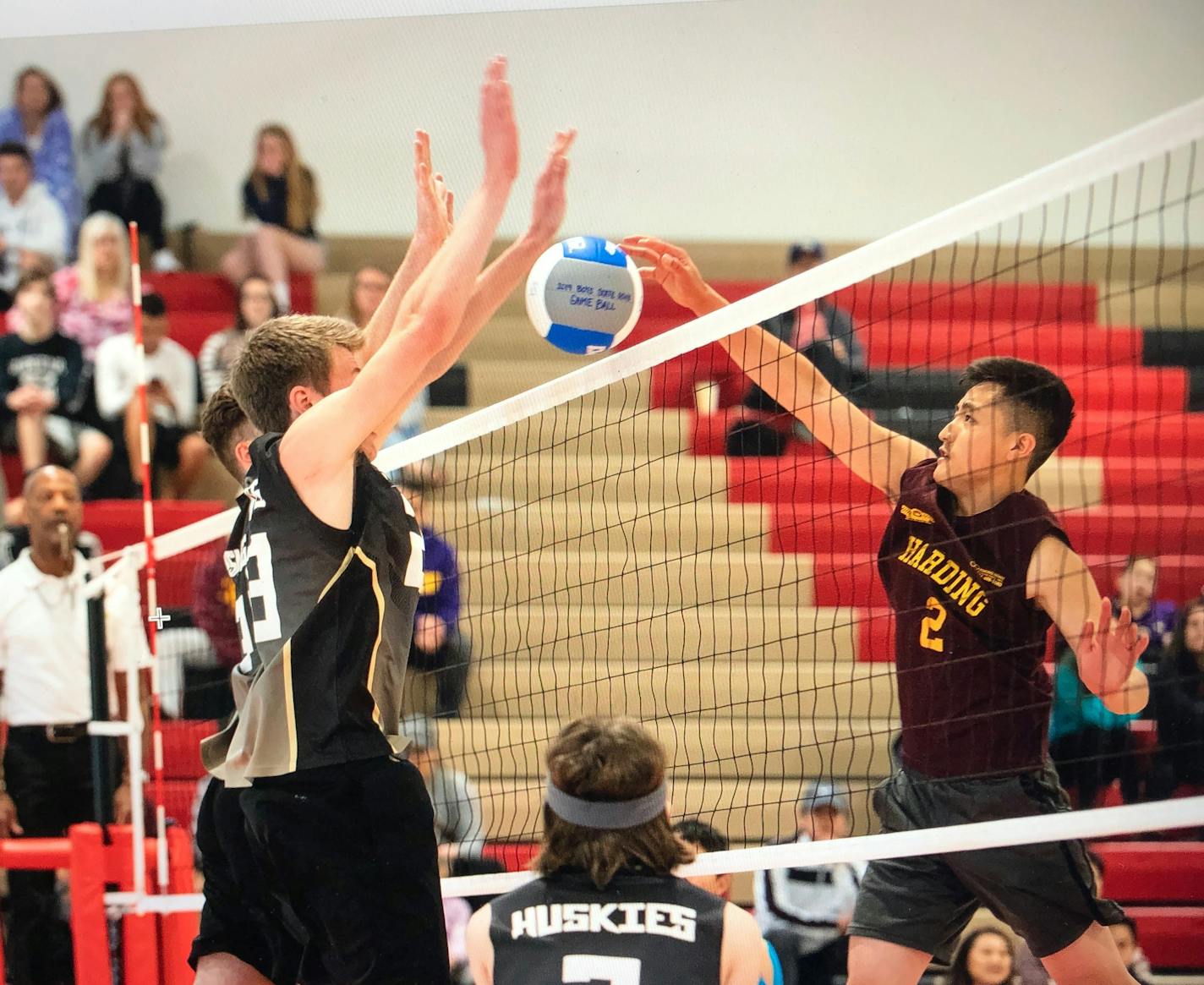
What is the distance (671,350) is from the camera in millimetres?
3680

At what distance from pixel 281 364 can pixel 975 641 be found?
5.98 ft

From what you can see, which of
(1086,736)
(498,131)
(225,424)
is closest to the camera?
(498,131)

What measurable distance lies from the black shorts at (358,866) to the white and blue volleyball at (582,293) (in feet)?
4.61

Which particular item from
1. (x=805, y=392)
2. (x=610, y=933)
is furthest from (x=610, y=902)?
(x=805, y=392)

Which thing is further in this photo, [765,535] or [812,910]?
[765,535]

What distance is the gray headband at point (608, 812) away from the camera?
8.28 ft

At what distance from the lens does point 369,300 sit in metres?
6.96

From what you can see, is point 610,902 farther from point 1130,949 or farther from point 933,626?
point 1130,949

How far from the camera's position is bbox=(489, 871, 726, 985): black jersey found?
243cm

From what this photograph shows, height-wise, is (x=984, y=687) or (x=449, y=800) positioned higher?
(x=984, y=687)

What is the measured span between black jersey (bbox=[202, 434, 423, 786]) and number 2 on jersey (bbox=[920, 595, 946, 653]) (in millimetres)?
1372

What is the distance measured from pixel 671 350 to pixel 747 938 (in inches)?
66.4

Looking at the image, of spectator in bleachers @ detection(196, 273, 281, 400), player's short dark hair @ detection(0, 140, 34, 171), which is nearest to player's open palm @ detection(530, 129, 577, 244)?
spectator in bleachers @ detection(196, 273, 281, 400)

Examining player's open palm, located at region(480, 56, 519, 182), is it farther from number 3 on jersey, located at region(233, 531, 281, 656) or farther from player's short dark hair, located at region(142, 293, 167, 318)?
player's short dark hair, located at region(142, 293, 167, 318)
